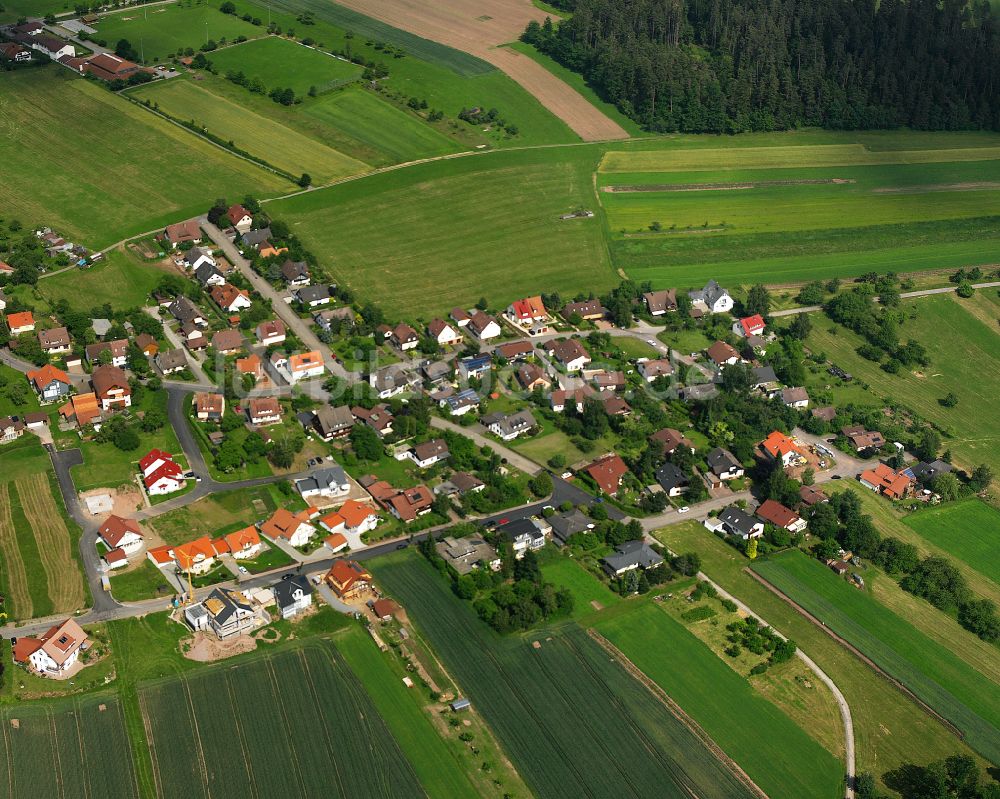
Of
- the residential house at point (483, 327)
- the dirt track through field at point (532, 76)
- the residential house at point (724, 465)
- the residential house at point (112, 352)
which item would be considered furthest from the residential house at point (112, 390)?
the dirt track through field at point (532, 76)

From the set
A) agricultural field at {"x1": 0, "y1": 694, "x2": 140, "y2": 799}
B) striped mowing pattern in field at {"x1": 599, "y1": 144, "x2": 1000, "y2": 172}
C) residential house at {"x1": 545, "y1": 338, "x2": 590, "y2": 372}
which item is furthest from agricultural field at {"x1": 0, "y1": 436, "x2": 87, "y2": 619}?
striped mowing pattern in field at {"x1": 599, "y1": 144, "x2": 1000, "y2": 172}

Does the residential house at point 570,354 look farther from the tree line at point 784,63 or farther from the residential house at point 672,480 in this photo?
the tree line at point 784,63

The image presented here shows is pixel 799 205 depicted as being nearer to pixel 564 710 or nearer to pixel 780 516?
pixel 780 516

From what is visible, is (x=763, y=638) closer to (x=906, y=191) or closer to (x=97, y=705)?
(x=97, y=705)

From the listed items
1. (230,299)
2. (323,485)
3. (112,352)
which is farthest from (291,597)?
(230,299)

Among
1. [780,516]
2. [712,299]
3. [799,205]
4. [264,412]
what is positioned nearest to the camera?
[780,516]

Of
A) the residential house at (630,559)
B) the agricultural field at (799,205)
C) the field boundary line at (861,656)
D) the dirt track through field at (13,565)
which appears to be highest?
the agricultural field at (799,205)
